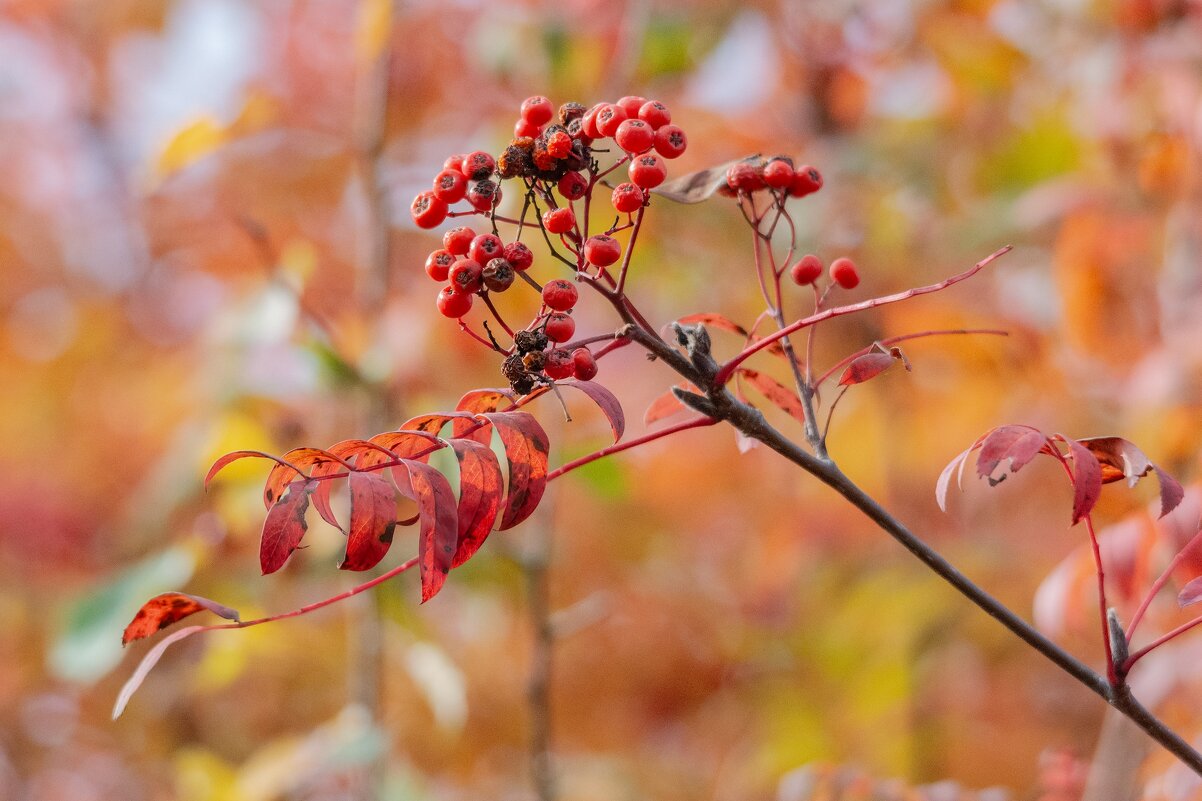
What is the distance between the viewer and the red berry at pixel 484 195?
672mm

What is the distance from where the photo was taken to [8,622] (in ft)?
9.67

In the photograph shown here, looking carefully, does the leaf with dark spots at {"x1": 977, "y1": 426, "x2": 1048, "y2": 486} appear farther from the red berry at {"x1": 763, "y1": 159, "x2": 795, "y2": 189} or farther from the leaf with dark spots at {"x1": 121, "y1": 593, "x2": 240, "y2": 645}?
the leaf with dark spots at {"x1": 121, "y1": 593, "x2": 240, "y2": 645}

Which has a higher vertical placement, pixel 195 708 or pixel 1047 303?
pixel 1047 303

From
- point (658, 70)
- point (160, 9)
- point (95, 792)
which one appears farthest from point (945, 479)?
point (95, 792)

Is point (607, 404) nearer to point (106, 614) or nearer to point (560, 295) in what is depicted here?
point (560, 295)

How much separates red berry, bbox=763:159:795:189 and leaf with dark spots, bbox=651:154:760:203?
0.01m

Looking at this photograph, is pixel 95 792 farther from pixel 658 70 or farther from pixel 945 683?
pixel 658 70

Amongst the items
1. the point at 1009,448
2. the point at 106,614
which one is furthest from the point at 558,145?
the point at 106,614

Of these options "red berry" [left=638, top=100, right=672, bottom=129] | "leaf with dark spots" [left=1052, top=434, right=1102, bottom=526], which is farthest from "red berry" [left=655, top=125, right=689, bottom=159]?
"leaf with dark spots" [left=1052, top=434, right=1102, bottom=526]

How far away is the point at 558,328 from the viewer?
0.65m

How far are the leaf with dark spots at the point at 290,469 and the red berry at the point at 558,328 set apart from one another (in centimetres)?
16

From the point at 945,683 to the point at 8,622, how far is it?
275 centimetres

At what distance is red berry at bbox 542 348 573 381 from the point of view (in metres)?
0.63

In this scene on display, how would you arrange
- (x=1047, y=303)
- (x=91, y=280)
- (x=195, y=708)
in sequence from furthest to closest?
(x=91, y=280)
(x=195, y=708)
(x=1047, y=303)
